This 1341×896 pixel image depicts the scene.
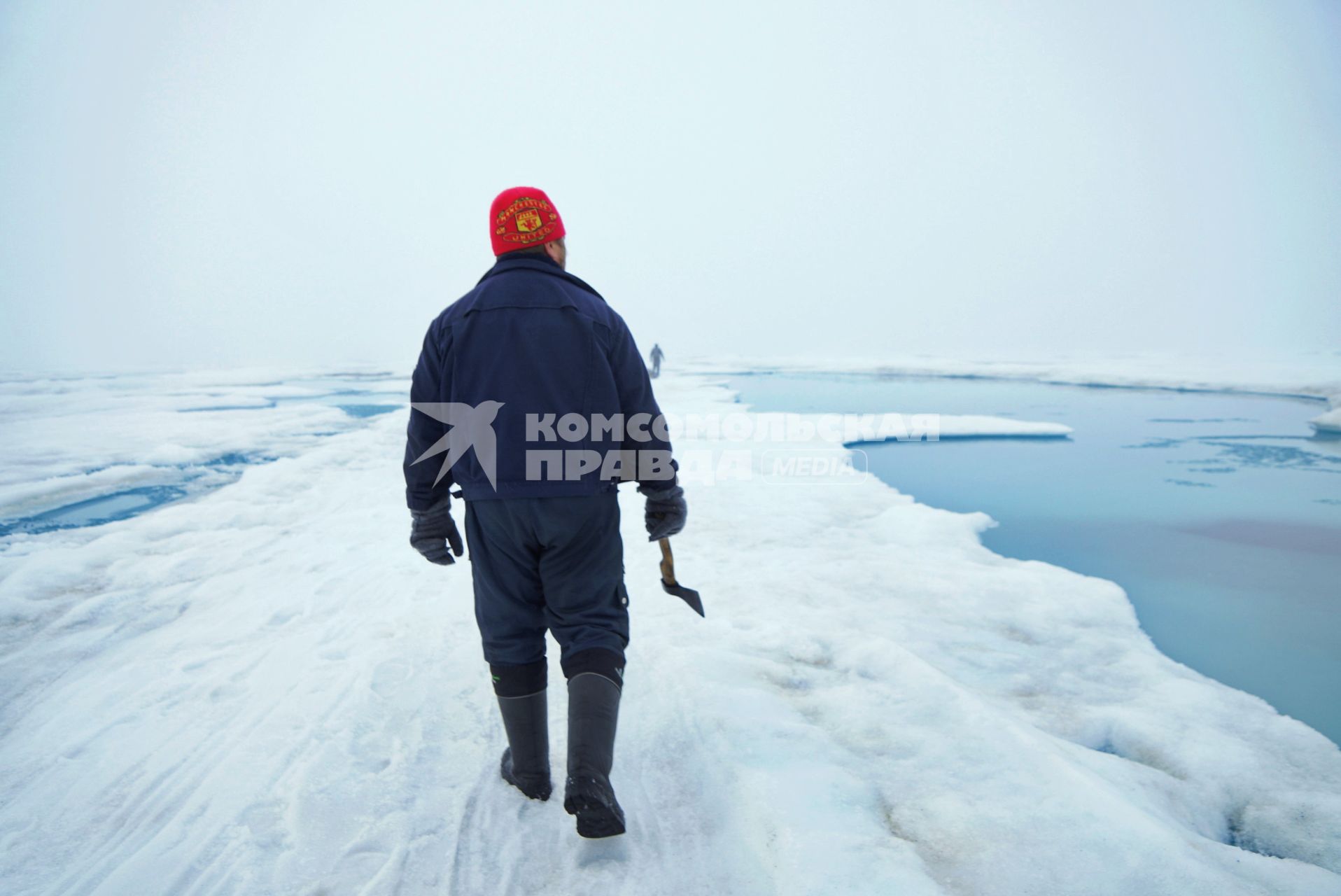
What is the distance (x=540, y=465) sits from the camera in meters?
1.47

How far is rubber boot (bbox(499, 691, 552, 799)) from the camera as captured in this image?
1.65 m

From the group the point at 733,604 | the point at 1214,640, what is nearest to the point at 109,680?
the point at 733,604

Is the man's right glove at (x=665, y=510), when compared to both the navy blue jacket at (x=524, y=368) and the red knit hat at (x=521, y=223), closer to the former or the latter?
the navy blue jacket at (x=524, y=368)

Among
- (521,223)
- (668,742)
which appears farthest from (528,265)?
(668,742)

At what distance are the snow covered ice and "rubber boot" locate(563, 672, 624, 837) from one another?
172mm

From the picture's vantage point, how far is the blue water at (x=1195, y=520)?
3.26 metres

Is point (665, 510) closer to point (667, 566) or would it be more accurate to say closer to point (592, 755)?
point (667, 566)

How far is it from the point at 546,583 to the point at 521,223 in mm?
1003

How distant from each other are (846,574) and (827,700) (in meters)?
1.56

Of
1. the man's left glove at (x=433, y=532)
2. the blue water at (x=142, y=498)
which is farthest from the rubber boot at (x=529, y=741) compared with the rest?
the blue water at (x=142, y=498)

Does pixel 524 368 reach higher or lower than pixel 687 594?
higher

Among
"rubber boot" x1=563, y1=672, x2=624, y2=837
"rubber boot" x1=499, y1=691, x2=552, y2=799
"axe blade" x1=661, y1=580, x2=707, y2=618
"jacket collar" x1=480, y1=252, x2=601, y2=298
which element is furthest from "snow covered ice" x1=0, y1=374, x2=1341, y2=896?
"jacket collar" x1=480, y1=252, x2=601, y2=298

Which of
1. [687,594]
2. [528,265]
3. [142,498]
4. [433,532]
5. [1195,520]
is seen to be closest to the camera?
[528,265]

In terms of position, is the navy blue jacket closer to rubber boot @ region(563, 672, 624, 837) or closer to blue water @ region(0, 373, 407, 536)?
rubber boot @ region(563, 672, 624, 837)
